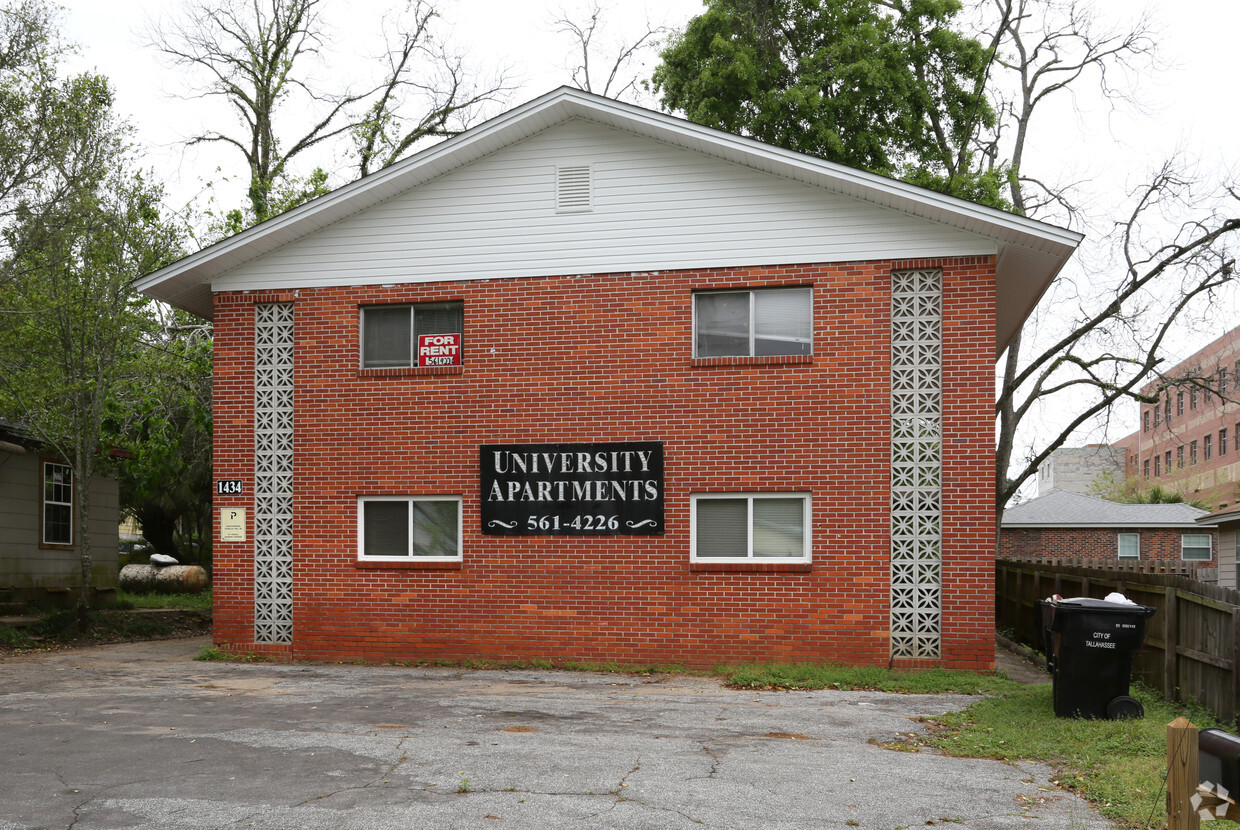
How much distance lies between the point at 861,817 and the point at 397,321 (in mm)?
10284

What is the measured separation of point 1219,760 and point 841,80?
27116 millimetres

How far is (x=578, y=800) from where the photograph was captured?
7.13 m

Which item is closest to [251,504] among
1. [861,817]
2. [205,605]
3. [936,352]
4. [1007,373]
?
[936,352]

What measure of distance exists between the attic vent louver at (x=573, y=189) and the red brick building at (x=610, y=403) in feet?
0.13

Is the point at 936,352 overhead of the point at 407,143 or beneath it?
beneath

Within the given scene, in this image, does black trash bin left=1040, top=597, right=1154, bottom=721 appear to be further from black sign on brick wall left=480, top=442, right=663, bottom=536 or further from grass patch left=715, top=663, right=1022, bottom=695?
black sign on brick wall left=480, top=442, right=663, bottom=536

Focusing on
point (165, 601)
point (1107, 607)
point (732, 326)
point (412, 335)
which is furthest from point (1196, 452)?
point (1107, 607)

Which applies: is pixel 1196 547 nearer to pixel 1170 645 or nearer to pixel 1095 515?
pixel 1095 515

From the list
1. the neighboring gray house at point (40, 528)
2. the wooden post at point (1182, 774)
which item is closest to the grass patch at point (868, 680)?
the wooden post at point (1182, 774)

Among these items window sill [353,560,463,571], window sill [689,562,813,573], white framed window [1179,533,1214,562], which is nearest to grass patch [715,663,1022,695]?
window sill [689,562,813,573]

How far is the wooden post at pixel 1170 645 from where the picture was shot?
11.3 m

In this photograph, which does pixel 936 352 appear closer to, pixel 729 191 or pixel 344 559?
pixel 729 191

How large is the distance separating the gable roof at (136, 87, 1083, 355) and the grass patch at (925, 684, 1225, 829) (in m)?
5.45

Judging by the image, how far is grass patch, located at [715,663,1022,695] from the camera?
1259 cm
